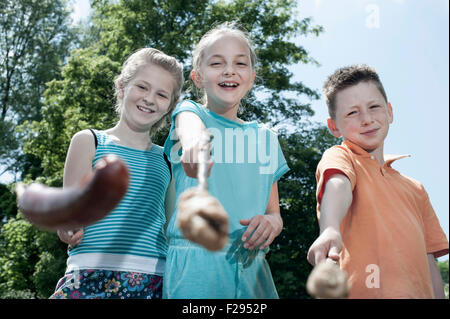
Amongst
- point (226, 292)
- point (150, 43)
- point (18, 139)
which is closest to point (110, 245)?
point (226, 292)

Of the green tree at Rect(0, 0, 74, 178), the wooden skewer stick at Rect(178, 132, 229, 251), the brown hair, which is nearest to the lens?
the wooden skewer stick at Rect(178, 132, 229, 251)

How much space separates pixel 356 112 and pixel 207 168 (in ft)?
3.88

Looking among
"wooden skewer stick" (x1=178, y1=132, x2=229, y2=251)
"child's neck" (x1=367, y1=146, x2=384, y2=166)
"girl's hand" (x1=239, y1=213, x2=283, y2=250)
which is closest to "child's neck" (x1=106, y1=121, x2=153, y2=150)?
"girl's hand" (x1=239, y1=213, x2=283, y2=250)

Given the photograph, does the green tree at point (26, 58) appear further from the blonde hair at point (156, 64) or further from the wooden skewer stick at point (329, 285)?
the wooden skewer stick at point (329, 285)

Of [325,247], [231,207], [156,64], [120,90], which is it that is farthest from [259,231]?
[120,90]

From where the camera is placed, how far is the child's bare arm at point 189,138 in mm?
1031

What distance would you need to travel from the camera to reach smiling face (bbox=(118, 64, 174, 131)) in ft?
7.07

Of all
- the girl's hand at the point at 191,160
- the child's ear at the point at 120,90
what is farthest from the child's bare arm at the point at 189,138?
the child's ear at the point at 120,90

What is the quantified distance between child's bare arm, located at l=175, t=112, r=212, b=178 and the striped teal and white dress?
1.95 ft

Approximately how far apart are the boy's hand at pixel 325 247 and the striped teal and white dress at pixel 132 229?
940mm

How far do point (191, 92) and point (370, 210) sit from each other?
38.4ft

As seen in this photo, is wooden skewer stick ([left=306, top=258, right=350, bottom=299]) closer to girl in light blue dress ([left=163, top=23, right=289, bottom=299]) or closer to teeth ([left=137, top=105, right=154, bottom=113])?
girl in light blue dress ([left=163, top=23, right=289, bottom=299])

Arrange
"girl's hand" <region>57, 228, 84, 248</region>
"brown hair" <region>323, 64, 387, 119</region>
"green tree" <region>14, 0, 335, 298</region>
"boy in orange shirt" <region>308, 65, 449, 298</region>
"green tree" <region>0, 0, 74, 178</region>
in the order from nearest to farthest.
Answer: "boy in orange shirt" <region>308, 65, 449, 298</region> → "girl's hand" <region>57, 228, 84, 248</region> → "brown hair" <region>323, 64, 387, 119</region> → "green tree" <region>14, 0, 335, 298</region> → "green tree" <region>0, 0, 74, 178</region>

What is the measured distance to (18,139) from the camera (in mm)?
16906
